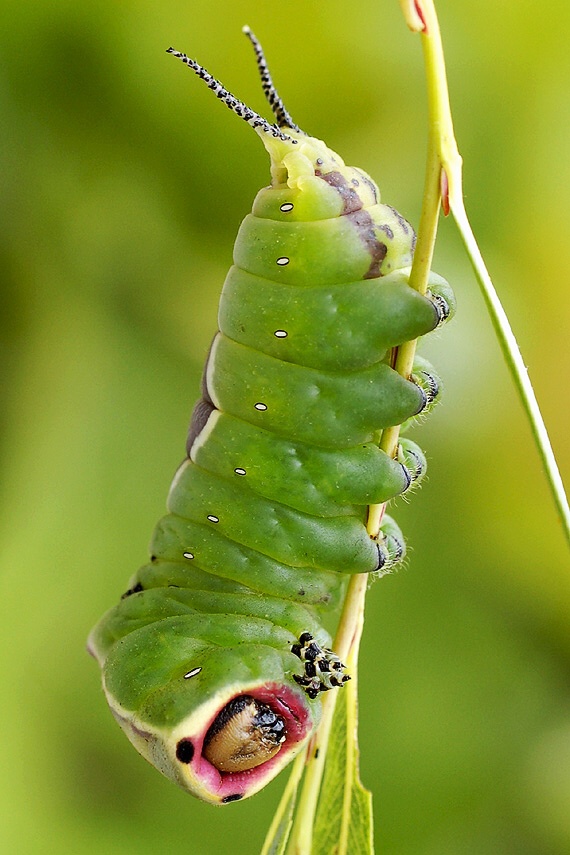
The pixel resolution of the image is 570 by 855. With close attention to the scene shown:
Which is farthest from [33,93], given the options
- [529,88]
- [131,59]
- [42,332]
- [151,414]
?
[529,88]

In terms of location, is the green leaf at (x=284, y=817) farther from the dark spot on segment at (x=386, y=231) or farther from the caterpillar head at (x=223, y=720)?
the dark spot on segment at (x=386, y=231)

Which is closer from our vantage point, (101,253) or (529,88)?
(529,88)

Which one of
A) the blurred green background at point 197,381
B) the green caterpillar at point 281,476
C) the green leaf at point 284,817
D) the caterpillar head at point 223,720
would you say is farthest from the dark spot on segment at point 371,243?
the blurred green background at point 197,381

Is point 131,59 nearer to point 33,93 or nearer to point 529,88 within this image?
point 33,93

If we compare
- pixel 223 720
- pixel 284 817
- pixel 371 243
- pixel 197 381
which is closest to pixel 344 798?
pixel 284 817

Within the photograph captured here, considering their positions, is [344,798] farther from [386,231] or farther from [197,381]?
[197,381]

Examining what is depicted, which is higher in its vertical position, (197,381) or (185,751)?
(197,381)
